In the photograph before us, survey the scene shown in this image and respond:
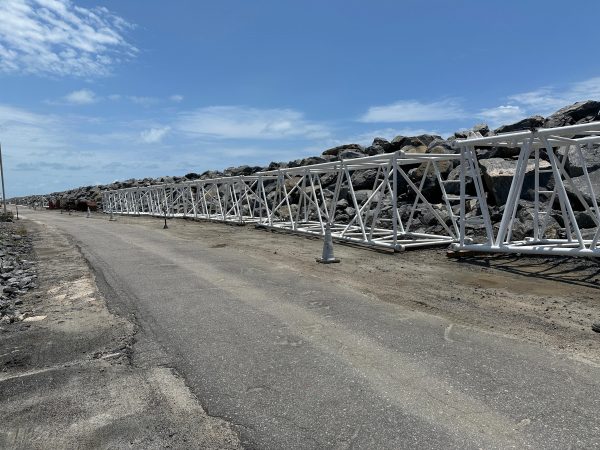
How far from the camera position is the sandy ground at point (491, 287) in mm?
Result: 5914

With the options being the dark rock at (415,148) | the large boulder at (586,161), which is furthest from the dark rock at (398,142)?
the large boulder at (586,161)

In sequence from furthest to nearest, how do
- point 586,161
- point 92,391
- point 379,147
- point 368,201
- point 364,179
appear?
point 379,147, point 364,179, point 368,201, point 586,161, point 92,391

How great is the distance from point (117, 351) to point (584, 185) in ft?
44.4

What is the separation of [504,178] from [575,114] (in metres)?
7.11

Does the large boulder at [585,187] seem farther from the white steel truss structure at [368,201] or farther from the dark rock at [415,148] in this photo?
the dark rock at [415,148]

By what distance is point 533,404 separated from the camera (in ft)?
12.7

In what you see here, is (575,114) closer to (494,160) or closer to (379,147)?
(494,160)

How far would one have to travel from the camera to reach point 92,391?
4359 mm

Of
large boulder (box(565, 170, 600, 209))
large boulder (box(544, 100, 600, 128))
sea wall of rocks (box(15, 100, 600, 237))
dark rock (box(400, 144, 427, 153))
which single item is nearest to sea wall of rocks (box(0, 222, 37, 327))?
sea wall of rocks (box(15, 100, 600, 237))

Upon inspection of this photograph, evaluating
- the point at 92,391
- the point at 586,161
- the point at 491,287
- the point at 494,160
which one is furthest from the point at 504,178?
the point at 92,391

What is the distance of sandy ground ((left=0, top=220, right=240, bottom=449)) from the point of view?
11.6 ft

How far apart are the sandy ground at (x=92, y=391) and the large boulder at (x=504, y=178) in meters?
12.9

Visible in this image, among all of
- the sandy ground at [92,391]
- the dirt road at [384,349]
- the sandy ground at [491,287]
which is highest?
the sandy ground at [92,391]

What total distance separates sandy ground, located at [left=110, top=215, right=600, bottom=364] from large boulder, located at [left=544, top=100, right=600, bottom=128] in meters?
10.3
